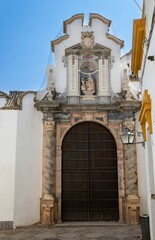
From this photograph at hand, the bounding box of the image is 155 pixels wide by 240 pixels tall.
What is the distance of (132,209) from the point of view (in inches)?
428

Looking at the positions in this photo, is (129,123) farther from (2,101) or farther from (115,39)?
(2,101)

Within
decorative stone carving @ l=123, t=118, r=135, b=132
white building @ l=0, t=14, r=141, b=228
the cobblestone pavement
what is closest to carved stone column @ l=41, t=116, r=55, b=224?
white building @ l=0, t=14, r=141, b=228

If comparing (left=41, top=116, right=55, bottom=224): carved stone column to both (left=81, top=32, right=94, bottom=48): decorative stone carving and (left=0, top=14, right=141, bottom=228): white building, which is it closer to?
(left=0, top=14, right=141, bottom=228): white building

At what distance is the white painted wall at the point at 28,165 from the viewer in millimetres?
10758

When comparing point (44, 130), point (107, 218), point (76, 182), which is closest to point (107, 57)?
point (44, 130)

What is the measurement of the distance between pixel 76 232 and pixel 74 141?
3596 millimetres

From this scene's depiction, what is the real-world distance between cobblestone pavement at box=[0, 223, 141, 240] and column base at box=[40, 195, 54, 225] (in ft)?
0.99

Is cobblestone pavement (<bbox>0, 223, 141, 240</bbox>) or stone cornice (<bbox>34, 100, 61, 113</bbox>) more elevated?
stone cornice (<bbox>34, 100, 61, 113</bbox>)

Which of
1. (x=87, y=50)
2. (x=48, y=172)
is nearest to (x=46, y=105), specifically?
(x=48, y=172)

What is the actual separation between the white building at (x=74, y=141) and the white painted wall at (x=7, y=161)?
0.11ft

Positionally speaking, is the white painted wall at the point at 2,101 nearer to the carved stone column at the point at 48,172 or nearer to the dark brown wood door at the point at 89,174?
the carved stone column at the point at 48,172

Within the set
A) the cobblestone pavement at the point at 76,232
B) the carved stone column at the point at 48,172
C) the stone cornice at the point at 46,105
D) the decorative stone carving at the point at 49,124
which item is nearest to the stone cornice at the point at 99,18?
the stone cornice at the point at 46,105

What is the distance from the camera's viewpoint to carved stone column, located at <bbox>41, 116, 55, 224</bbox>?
428 inches

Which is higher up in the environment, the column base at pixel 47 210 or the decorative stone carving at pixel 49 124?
the decorative stone carving at pixel 49 124
